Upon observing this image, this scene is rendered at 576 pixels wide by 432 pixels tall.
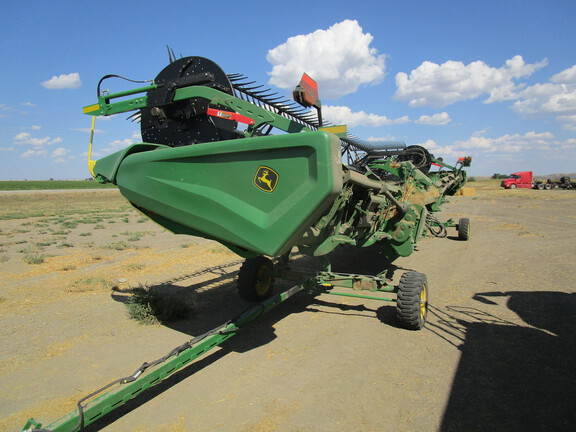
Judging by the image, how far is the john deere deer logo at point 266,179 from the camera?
3.03 metres

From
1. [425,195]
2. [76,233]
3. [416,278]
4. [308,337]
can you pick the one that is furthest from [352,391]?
[76,233]

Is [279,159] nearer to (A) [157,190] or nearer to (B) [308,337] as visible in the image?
(A) [157,190]

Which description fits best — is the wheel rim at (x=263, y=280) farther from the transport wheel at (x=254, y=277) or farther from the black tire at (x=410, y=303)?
the black tire at (x=410, y=303)

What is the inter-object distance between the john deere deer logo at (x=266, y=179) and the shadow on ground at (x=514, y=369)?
2524 millimetres

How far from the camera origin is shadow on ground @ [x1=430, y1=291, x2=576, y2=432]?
3080 millimetres

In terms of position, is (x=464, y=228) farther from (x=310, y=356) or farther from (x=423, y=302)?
(x=310, y=356)

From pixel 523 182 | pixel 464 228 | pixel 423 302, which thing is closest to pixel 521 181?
pixel 523 182

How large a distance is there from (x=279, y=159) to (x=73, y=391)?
124 inches

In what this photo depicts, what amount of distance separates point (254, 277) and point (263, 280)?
32 centimetres

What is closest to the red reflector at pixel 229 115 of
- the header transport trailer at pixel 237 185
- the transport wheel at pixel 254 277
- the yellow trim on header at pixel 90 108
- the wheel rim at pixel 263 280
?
the header transport trailer at pixel 237 185

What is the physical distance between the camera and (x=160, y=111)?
4.06 meters

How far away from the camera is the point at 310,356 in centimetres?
425

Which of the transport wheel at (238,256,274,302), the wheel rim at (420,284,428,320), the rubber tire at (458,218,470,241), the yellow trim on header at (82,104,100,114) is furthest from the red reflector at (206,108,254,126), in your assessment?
the rubber tire at (458,218,470,241)

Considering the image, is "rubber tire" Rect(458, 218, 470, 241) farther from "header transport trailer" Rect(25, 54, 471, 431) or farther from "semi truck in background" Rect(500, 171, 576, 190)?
"semi truck in background" Rect(500, 171, 576, 190)
